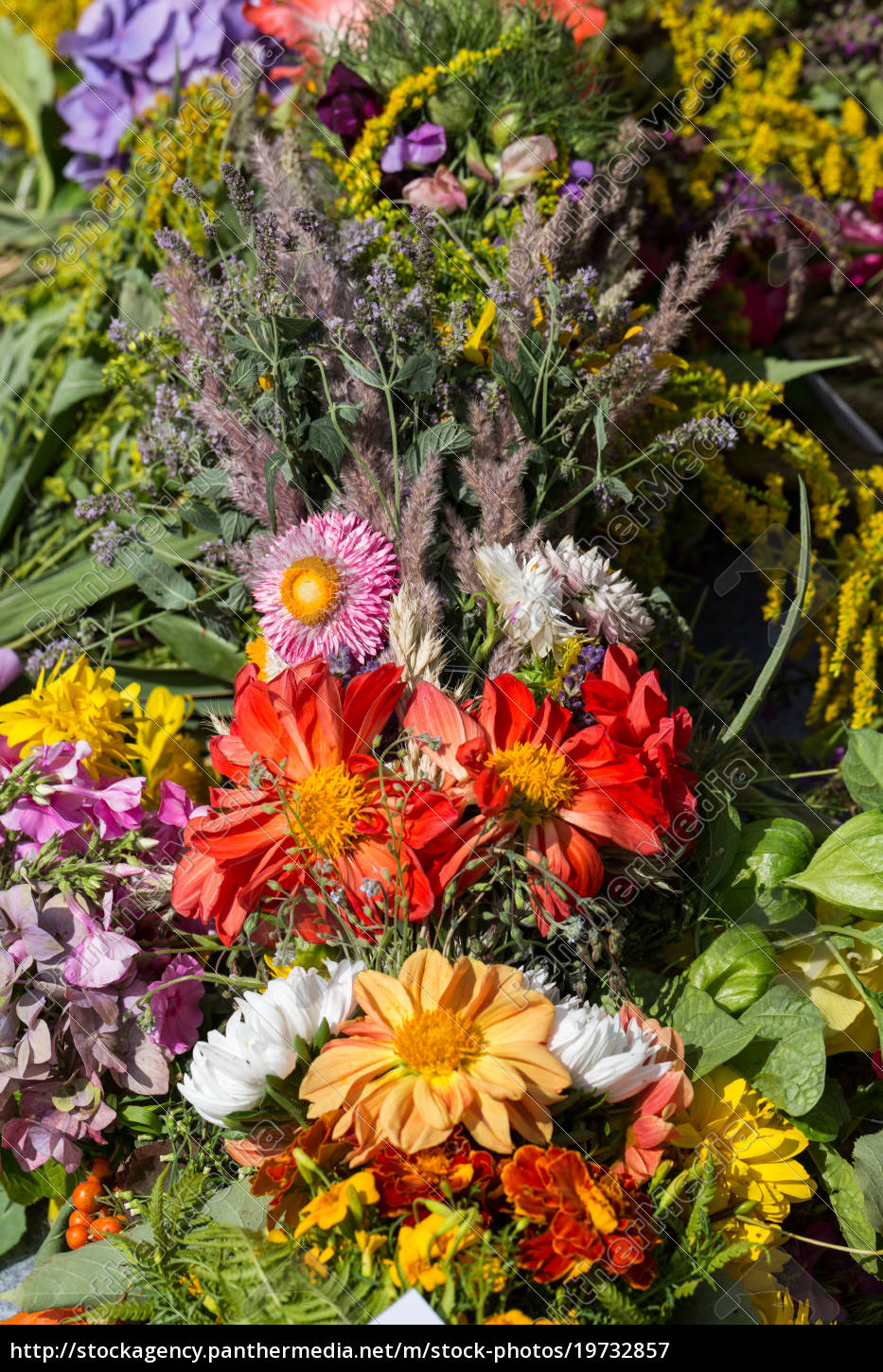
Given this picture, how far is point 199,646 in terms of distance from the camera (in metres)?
1.16

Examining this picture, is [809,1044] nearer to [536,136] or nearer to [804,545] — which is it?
[804,545]

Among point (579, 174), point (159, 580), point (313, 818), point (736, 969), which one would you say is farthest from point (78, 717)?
point (579, 174)

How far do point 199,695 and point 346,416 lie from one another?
453mm

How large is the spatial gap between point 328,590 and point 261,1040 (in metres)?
0.38

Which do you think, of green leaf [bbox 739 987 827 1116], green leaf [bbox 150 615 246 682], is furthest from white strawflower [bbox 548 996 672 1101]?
green leaf [bbox 150 615 246 682]

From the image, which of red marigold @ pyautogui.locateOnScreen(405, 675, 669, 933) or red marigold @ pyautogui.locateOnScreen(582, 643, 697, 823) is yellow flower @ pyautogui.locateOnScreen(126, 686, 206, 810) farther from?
red marigold @ pyautogui.locateOnScreen(582, 643, 697, 823)

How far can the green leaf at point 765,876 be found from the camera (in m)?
0.88

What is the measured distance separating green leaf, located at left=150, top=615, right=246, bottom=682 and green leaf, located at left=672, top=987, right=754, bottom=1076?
0.61 meters

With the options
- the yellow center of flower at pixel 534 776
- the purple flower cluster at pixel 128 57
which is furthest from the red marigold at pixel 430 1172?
the purple flower cluster at pixel 128 57

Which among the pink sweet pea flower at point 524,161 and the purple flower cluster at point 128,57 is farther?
the purple flower cluster at point 128,57

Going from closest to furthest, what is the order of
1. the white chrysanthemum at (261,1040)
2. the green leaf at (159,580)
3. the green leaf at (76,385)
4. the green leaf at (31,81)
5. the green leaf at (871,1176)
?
the white chrysanthemum at (261,1040) → the green leaf at (871,1176) → the green leaf at (159,580) → the green leaf at (76,385) → the green leaf at (31,81)

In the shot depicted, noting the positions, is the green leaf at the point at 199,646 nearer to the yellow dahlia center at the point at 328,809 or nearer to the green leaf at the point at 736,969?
the yellow dahlia center at the point at 328,809

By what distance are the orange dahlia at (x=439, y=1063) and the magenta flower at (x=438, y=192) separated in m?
0.92
